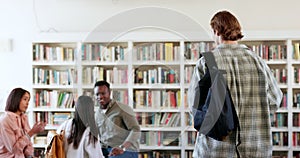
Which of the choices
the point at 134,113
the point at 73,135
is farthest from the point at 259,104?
the point at 73,135

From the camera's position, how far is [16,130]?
3.31 m

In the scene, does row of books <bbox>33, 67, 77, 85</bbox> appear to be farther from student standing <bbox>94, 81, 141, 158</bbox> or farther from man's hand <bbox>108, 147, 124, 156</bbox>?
student standing <bbox>94, 81, 141, 158</bbox>

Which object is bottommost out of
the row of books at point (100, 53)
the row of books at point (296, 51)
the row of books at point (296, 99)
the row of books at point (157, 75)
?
the row of books at point (296, 99)

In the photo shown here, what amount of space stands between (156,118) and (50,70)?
3.04 m

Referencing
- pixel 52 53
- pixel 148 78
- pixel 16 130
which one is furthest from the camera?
pixel 52 53

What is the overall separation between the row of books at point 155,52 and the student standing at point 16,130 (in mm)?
1690

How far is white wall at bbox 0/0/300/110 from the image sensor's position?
4.61m

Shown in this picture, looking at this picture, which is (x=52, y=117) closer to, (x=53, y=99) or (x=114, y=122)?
(x=53, y=99)

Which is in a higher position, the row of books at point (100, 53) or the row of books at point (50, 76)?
the row of books at point (100, 53)

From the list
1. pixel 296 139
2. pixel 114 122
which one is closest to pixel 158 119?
pixel 114 122

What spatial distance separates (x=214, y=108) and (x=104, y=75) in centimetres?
45

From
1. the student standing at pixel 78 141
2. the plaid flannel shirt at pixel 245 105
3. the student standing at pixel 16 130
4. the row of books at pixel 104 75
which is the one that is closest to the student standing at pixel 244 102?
the plaid flannel shirt at pixel 245 105

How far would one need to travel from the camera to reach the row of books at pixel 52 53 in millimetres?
4574

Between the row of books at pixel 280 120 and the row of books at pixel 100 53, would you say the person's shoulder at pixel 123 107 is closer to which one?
the row of books at pixel 100 53
